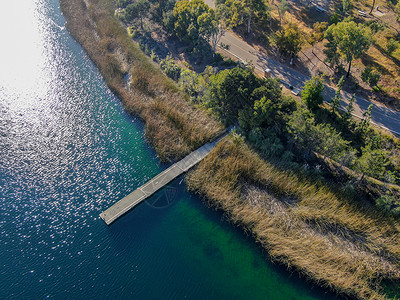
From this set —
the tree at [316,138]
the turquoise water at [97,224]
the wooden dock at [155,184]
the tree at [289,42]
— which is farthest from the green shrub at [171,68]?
the tree at [316,138]

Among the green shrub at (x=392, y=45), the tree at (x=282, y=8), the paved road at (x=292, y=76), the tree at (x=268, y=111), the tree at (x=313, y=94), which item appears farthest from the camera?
the tree at (x=282, y=8)

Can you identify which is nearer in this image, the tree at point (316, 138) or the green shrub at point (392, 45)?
the tree at point (316, 138)

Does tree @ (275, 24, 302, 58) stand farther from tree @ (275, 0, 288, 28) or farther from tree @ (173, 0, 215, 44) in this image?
tree @ (173, 0, 215, 44)

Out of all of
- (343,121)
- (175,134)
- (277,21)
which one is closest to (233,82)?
(175,134)

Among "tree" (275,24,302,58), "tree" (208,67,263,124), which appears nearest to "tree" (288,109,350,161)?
"tree" (208,67,263,124)

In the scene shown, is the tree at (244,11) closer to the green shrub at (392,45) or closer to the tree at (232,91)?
the tree at (232,91)

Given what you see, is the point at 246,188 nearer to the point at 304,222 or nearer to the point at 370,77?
the point at 304,222

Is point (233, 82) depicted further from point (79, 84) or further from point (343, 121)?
point (79, 84)
